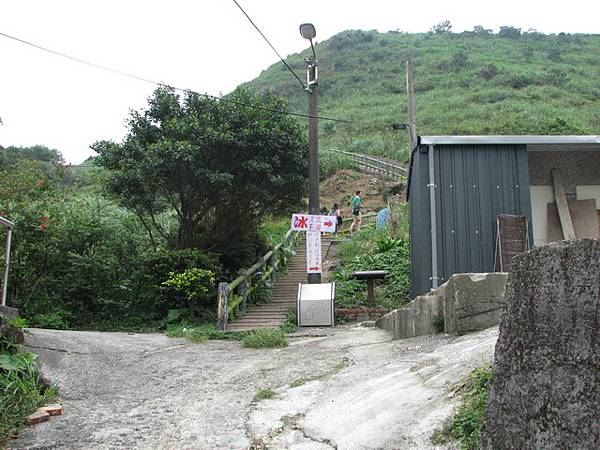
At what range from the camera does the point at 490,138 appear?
31.6ft

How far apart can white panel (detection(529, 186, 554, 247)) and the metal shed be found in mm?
1553

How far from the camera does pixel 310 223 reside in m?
13.6

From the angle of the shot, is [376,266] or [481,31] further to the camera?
[481,31]

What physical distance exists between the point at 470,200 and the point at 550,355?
6.99 m

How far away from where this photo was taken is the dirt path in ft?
13.4

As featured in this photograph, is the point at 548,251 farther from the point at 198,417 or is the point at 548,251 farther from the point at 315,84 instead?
the point at 315,84

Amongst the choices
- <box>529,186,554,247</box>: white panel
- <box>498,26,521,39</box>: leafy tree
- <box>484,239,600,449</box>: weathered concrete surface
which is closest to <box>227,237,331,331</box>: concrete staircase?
<box>529,186,554,247</box>: white panel

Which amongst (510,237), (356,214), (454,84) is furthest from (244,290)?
(454,84)

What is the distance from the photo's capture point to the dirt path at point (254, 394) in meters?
4.10

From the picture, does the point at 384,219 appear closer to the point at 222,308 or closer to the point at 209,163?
the point at 209,163

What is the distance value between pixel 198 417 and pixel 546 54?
83336mm

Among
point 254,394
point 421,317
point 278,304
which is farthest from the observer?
point 278,304

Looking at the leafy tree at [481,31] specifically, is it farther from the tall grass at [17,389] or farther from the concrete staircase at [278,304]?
the tall grass at [17,389]

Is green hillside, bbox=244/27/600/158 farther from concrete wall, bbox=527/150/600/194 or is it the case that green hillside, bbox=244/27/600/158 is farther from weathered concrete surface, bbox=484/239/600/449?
weathered concrete surface, bbox=484/239/600/449
